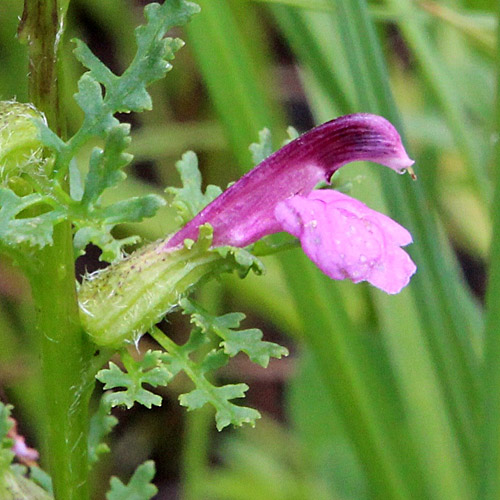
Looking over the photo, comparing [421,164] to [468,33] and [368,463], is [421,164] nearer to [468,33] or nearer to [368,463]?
[468,33]

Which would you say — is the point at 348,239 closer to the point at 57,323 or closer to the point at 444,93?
the point at 57,323

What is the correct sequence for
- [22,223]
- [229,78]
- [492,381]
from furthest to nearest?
1. [229,78]
2. [492,381]
3. [22,223]

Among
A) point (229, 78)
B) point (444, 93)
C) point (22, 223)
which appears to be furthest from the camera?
point (444, 93)

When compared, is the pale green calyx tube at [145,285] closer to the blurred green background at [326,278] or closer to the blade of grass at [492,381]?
the blurred green background at [326,278]

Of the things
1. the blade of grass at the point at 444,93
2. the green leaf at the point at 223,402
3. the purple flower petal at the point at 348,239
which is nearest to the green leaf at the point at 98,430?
the green leaf at the point at 223,402

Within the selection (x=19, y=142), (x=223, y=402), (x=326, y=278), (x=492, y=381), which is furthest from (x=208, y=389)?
(x=326, y=278)

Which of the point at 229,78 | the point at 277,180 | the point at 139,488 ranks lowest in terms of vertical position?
the point at 139,488

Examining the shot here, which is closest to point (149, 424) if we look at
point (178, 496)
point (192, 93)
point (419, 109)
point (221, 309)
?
point (178, 496)
